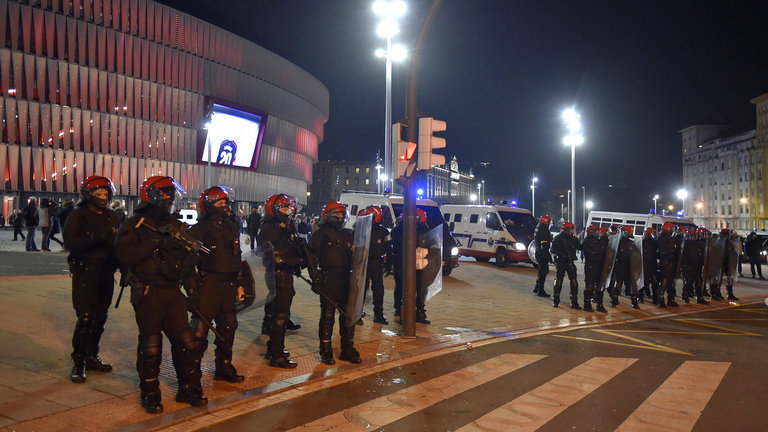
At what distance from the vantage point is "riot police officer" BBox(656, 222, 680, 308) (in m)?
13.0

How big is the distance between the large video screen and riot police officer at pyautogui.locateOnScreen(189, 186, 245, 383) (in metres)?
51.5

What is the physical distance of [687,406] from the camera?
5.34 m

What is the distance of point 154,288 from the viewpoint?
4.79 metres

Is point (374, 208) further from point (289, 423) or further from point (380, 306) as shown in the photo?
point (289, 423)

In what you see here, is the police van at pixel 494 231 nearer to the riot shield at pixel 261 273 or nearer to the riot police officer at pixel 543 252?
the riot police officer at pixel 543 252

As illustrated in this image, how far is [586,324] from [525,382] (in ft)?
15.1

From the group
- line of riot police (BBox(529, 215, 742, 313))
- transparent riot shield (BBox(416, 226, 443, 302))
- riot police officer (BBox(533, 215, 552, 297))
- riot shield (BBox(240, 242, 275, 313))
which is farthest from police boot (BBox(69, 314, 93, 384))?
riot police officer (BBox(533, 215, 552, 297))

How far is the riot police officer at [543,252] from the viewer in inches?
525

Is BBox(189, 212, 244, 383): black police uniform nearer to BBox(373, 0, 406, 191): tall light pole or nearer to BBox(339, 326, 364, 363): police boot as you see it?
BBox(339, 326, 364, 363): police boot

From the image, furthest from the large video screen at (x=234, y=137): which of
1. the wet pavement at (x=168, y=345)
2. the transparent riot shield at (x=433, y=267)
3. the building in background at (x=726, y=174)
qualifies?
the building in background at (x=726, y=174)

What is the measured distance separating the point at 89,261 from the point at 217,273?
1.32 m

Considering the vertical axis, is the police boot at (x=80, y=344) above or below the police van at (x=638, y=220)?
below

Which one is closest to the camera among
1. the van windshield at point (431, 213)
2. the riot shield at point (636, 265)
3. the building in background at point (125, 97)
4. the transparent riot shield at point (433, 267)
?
the transparent riot shield at point (433, 267)

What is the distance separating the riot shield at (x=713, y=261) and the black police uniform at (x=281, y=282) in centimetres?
1221
